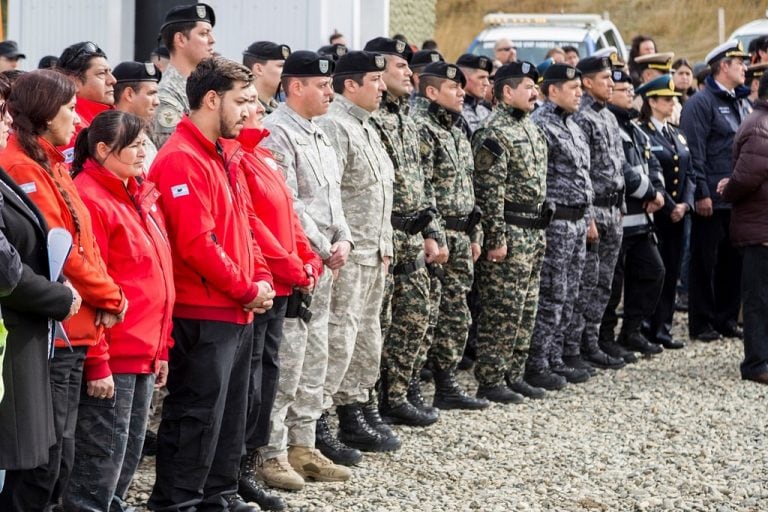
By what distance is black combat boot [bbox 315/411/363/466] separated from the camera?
648 cm

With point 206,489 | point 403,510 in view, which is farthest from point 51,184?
point 403,510

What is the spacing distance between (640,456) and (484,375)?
1.50 meters

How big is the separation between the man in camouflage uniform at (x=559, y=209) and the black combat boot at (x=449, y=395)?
946 mm

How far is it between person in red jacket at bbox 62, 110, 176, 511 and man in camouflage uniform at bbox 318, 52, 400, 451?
175cm

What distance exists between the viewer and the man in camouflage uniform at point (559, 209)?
8664mm

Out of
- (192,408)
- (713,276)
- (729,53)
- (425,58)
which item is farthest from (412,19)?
(192,408)

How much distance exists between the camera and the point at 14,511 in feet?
13.8

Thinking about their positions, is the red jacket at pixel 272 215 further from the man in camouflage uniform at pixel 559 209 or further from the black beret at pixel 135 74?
the man in camouflage uniform at pixel 559 209

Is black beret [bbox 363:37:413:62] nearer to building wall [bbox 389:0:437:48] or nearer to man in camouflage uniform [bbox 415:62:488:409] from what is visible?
man in camouflage uniform [bbox 415:62:488:409]

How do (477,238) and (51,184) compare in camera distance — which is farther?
(477,238)

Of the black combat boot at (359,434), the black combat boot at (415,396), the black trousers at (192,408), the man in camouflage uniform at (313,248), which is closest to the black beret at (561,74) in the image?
the black combat boot at (415,396)

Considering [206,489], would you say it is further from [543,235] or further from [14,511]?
[543,235]

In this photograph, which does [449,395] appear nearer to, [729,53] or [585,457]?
[585,457]

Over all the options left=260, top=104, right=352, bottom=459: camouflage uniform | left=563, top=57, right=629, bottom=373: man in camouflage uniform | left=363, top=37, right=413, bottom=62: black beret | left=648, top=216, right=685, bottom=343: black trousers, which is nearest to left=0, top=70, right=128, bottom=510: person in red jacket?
left=260, top=104, right=352, bottom=459: camouflage uniform
